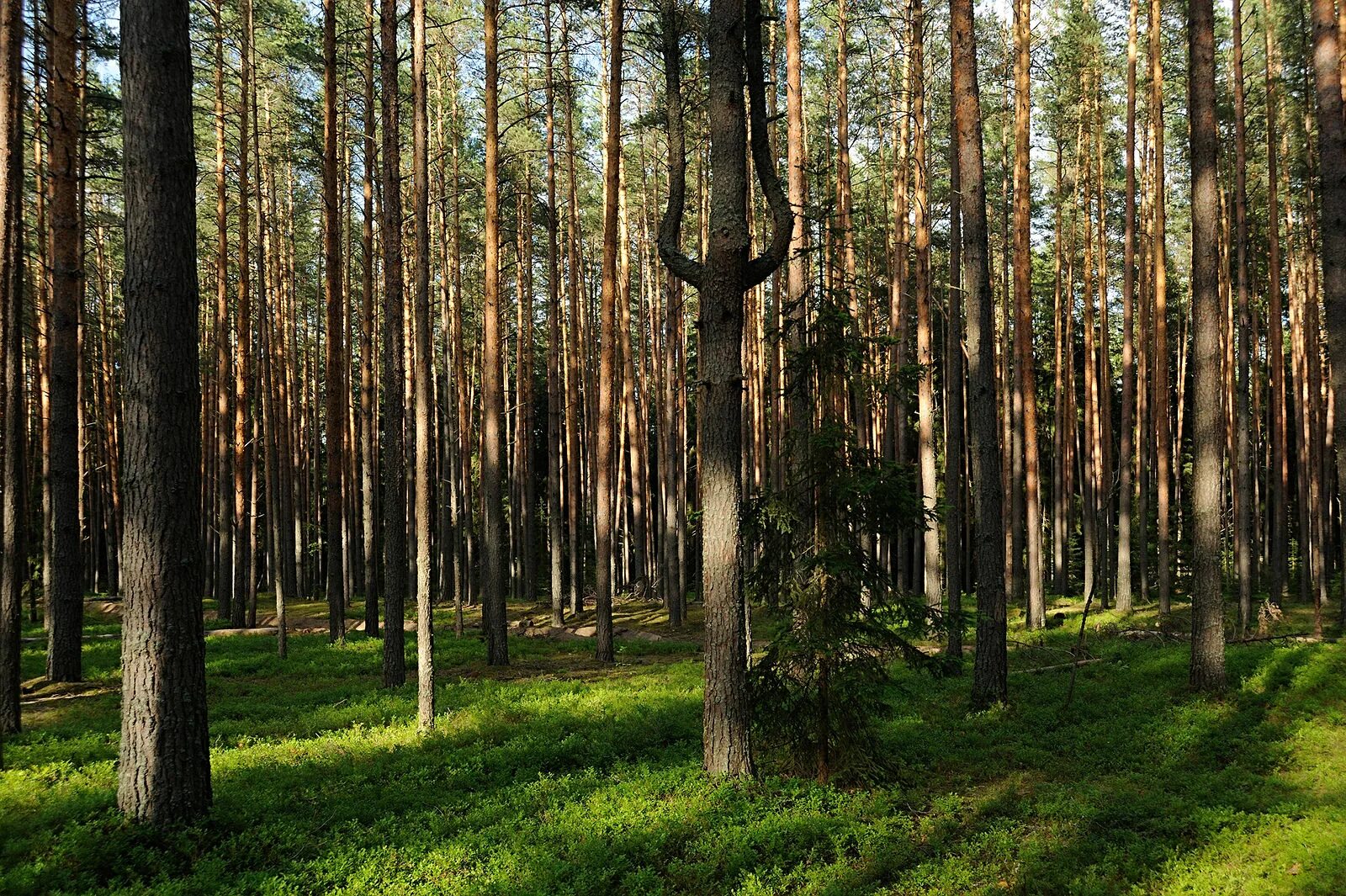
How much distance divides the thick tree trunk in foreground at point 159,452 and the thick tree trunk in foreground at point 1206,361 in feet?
39.7

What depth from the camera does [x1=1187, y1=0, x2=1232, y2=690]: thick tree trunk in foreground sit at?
10781 millimetres

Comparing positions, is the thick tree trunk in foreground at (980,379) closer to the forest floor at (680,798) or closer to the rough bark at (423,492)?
the forest floor at (680,798)

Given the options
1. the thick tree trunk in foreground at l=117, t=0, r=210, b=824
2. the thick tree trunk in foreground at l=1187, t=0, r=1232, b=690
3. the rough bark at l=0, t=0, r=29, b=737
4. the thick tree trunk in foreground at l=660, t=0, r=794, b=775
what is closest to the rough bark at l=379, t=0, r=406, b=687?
the rough bark at l=0, t=0, r=29, b=737

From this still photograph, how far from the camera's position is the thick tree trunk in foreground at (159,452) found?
18.8 ft

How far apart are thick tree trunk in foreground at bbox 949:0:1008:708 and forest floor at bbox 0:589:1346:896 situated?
896mm

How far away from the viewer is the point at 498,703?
10.6 metres

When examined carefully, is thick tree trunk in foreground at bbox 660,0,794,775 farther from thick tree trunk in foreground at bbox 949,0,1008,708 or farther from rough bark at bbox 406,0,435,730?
thick tree trunk in foreground at bbox 949,0,1008,708

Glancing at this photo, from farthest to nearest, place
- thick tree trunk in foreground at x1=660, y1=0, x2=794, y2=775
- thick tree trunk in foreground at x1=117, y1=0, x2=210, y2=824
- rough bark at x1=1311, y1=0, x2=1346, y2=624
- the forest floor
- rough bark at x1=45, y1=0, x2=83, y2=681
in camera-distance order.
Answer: rough bark at x1=45, y1=0, x2=83, y2=681 → rough bark at x1=1311, y1=0, x2=1346, y2=624 → thick tree trunk in foreground at x1=660, y1=0, x2=794, y2=775 → thick tree trunk in foreground at x1=117, y1=0, x2=210, y2=824 → the forest floor

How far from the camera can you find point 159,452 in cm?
582

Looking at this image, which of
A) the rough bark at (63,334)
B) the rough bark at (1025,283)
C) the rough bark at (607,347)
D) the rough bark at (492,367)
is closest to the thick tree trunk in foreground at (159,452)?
the rough bark at (63,334)

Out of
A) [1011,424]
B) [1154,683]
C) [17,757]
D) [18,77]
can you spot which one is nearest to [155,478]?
[17,757]

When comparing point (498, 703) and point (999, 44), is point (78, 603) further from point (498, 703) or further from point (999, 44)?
point (999, 44)

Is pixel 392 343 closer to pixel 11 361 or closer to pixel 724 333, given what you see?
pixel 11 361

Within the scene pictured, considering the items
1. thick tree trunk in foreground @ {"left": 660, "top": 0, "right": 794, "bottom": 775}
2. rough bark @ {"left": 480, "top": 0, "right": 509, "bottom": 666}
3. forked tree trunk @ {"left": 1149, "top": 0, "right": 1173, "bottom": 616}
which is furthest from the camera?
forked tree trunk @ {"left": 1149, "top": 0, "right": 1173, "bottom": 616}
